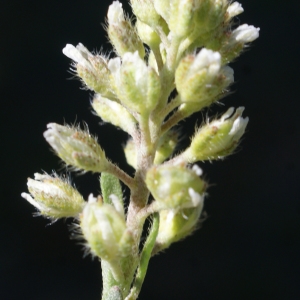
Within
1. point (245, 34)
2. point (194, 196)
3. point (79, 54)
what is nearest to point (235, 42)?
point (245, 34)

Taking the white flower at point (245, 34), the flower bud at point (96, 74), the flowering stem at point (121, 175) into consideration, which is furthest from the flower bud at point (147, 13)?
the flowering stem at point (121, 175)

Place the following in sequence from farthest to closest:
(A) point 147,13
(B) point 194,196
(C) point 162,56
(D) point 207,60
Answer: (C) point 162,56 < (A) point 147,13 < (D) point 207,60 < (B) point 194,196

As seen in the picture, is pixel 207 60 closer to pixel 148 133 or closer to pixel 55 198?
pixel 148 133

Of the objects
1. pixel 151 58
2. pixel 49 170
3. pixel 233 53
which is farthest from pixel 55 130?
pixel 49 170

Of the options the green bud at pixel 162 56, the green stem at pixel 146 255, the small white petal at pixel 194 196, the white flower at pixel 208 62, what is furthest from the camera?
the green bud at pixel 162 56

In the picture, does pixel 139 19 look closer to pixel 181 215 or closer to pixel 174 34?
pixel 174 34

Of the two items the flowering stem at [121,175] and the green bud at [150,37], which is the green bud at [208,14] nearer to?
the green bud at [150,37]
